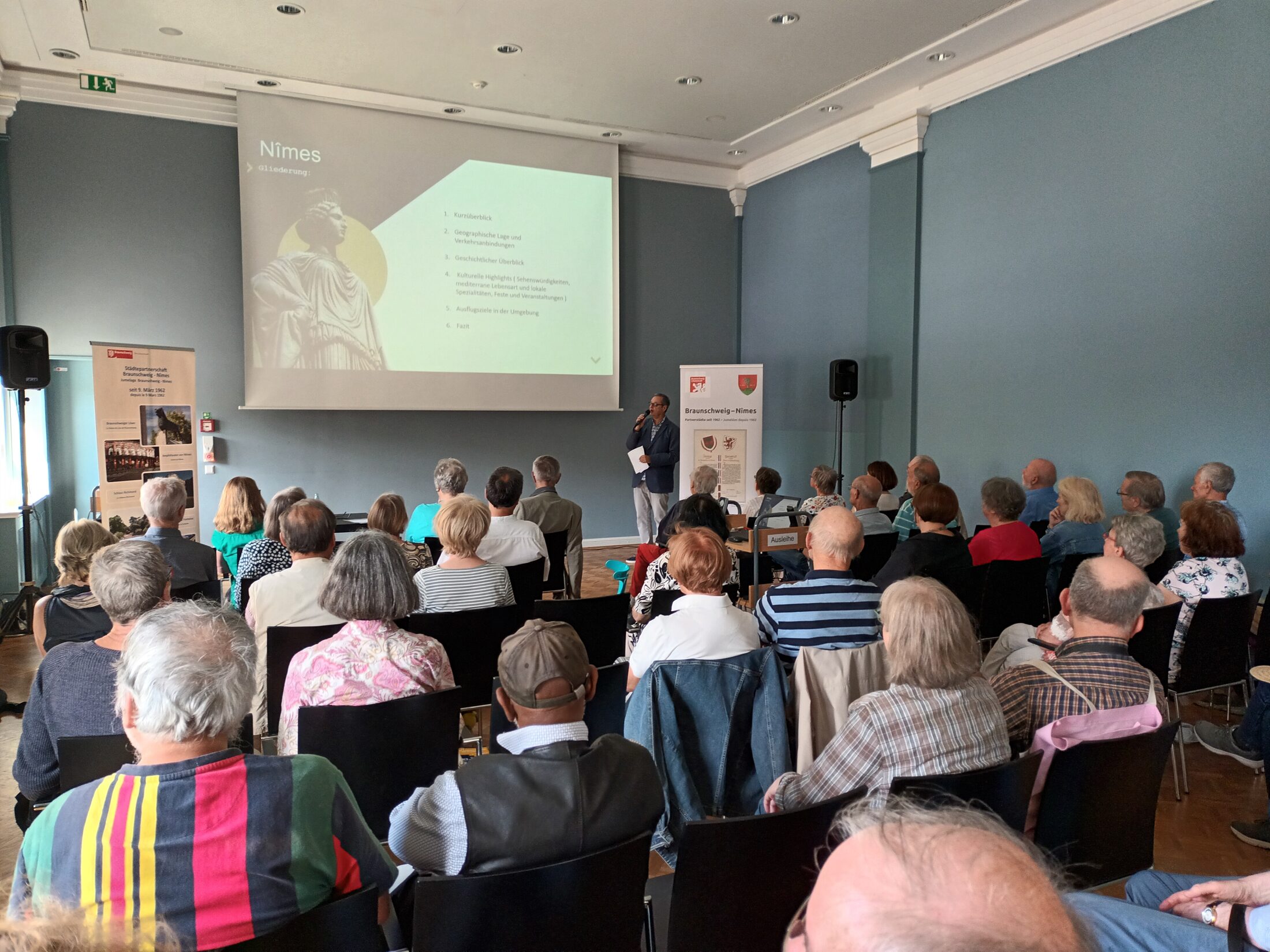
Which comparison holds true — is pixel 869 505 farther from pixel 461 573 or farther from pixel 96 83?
pixel 96 83

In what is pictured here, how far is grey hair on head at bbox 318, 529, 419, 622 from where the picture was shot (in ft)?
7.33

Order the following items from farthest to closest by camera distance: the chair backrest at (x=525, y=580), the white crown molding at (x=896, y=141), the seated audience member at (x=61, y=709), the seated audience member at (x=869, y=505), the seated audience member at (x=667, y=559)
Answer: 1. the white crown molding at (x=896, y=141)
2. the seated audience member at (x=869, y=505)
3. the chair backrest at (x=525, y=580)
4. the seated audience member at (x=667, y=559)
5. the seated audience member at (x=61, y=709)

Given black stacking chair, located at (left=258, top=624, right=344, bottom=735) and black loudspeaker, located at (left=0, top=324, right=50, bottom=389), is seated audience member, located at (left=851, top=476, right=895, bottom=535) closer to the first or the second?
black stacking chair, located at (left=258, top=624, right=344, bottom=735)

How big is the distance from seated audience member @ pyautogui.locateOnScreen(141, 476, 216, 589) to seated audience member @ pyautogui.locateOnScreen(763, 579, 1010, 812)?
2820 millimetres

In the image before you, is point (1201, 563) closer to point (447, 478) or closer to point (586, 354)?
point (447, 478)

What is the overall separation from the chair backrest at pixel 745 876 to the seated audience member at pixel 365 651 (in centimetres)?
95

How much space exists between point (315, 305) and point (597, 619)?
5.29 metres

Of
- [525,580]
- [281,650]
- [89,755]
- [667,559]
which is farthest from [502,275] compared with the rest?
[89,755]

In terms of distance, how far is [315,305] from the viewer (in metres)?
7.34

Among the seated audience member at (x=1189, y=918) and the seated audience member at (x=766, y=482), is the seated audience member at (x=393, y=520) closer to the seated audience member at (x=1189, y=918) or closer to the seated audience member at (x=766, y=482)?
the seated audience member at (x=766, y=482)

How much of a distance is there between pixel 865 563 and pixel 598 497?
4.54m

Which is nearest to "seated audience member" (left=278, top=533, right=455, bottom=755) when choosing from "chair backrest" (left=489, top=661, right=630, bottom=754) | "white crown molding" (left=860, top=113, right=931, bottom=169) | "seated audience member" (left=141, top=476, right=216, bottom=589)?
"chair backrest" (left=489, top=661, right=630, bottom=754)

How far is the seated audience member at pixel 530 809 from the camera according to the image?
4.50ft

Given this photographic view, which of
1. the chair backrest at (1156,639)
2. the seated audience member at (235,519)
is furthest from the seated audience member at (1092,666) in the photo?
the seated audience member at (235,519)
